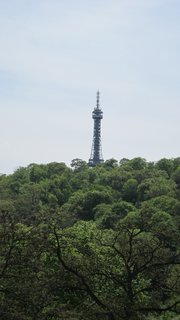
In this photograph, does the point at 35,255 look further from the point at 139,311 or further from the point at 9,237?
the point at 139,311

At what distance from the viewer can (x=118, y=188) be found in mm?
92750

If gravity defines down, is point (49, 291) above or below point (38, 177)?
below

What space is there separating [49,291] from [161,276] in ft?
8.29

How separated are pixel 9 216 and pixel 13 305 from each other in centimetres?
173

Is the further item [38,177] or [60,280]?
[38,177]

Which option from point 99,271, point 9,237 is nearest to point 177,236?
point 99,271

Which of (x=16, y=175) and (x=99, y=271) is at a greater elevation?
(x=16, y=175)

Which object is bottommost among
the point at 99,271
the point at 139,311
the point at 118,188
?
the point at 139,311

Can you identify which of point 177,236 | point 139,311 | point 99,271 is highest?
point 177,236

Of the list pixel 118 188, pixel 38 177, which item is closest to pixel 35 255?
pixel 118 188

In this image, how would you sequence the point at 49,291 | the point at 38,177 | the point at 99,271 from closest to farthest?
the point at 49,291, the point at 99,271, the point at 38,177

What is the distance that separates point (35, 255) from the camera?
12180 millimetres

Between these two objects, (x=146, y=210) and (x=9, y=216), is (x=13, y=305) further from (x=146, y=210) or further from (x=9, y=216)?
(x=146, y=210)

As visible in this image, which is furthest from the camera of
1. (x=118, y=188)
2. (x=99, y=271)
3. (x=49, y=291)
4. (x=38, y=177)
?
(x=38, y=177)
